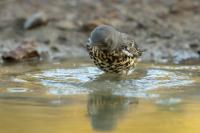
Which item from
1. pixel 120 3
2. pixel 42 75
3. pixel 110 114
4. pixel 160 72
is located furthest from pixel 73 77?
pixel 120 3

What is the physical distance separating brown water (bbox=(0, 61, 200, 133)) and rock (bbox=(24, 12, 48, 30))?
1932mm

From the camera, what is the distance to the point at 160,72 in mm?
7996

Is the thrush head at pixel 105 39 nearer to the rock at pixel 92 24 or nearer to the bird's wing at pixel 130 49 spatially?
the bird's wing at pixel 130 49

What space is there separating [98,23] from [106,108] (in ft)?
15.4

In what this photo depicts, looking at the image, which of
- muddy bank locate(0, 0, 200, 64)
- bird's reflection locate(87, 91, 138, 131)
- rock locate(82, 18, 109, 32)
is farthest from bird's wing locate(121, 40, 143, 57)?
rock locate(82, 18, 109, 32)

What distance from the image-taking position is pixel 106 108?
19.3ft

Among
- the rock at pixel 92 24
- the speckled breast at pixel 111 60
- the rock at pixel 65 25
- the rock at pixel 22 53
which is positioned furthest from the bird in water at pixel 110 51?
the rock at pixel 65 25

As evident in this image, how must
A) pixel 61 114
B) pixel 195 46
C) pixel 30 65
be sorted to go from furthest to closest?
pixel 195 46 → pixel 30 65 → pixel 61 114

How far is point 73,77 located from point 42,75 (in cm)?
40

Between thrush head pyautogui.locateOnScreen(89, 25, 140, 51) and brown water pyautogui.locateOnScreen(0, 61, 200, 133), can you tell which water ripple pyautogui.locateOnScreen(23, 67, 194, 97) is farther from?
thrush head pyautogui.locateOnScreen(89, 25, 140, 51)

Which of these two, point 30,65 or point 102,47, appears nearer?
point 102,47

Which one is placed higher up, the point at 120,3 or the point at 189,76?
the point at 120,3

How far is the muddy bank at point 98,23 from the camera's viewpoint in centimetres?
1005

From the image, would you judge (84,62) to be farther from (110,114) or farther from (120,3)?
(110,114)
